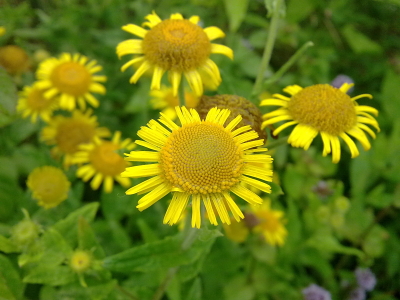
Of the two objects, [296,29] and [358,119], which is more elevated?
[296,29]

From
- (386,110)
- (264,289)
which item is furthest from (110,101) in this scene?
(386,110)

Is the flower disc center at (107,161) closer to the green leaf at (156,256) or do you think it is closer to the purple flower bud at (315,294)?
the green leaf at (156,256)

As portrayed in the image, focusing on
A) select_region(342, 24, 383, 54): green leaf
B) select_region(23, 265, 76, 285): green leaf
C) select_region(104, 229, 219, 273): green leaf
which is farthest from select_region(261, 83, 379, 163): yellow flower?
select_region(342, 24, 383, 54): green leaf

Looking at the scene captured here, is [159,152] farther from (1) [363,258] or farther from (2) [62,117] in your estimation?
(1) [363,258]

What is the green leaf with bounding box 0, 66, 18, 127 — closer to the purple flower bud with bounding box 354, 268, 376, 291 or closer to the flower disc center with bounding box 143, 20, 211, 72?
the flower disc center with bounding box 143, 20, 211, 72

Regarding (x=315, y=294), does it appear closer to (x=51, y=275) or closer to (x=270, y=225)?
(x=270, y=225)

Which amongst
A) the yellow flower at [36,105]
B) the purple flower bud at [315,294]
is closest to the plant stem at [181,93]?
the yellow flower at [36,105]
